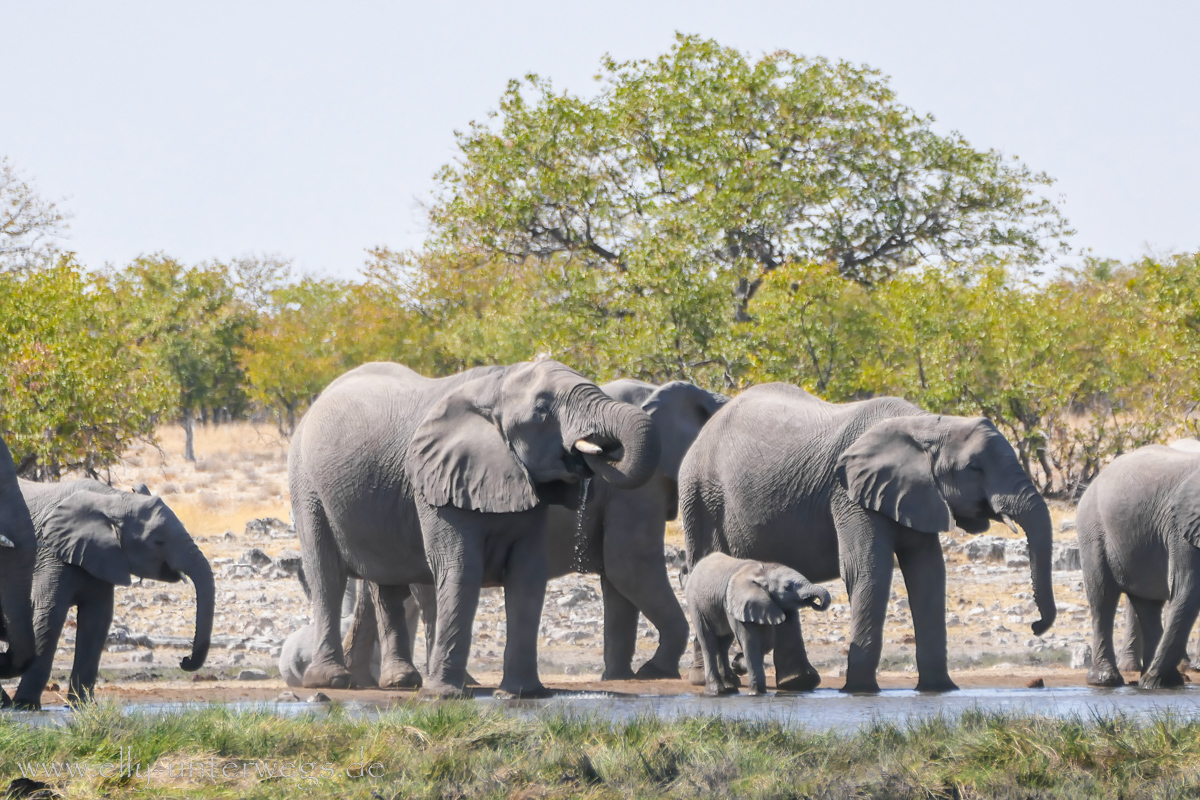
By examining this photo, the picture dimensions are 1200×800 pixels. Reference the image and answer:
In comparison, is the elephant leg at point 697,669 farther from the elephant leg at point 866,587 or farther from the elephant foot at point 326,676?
the elephant foot at point 326,676

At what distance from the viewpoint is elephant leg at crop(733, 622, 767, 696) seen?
12.3 m

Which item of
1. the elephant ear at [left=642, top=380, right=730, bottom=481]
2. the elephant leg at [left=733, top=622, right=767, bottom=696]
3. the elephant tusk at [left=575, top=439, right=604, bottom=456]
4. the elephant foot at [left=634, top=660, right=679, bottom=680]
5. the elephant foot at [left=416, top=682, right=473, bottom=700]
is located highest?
the elephant ear at [left=642, top=380, right=730, bottom=481]

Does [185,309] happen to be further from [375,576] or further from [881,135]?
[375,576]

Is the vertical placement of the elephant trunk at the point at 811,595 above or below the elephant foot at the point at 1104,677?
above

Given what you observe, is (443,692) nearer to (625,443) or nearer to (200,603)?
(200,603)

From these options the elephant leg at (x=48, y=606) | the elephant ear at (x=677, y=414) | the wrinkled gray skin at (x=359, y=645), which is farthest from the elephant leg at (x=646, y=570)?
the elephant leg at (x=48, y=606)

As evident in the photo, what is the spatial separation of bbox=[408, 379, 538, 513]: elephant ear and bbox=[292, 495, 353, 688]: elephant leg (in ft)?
5.67

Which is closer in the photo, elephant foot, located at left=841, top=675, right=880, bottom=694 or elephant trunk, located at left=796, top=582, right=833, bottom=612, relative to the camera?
elephant trunk, located at left=796, top=582, right=833, bottom=612

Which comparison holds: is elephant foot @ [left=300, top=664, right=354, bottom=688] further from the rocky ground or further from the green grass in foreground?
the green grass in foreground

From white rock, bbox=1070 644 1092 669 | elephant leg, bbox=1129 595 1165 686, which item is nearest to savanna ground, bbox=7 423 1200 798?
elephant leg, bbox=1129 595 1165 686

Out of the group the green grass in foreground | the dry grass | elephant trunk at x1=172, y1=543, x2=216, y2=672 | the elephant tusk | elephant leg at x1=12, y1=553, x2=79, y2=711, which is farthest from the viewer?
the dry grass

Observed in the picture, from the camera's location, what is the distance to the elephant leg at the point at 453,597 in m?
11.9

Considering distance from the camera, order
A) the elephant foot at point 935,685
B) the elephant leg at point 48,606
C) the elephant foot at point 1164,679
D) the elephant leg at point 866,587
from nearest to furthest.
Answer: the elephant leg at point 48,606 < the elephant leg at point 866,587 < the elephant foot at point 935,685 < the elephant foot at point 1164,679

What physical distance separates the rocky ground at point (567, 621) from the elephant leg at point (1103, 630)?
112cm
